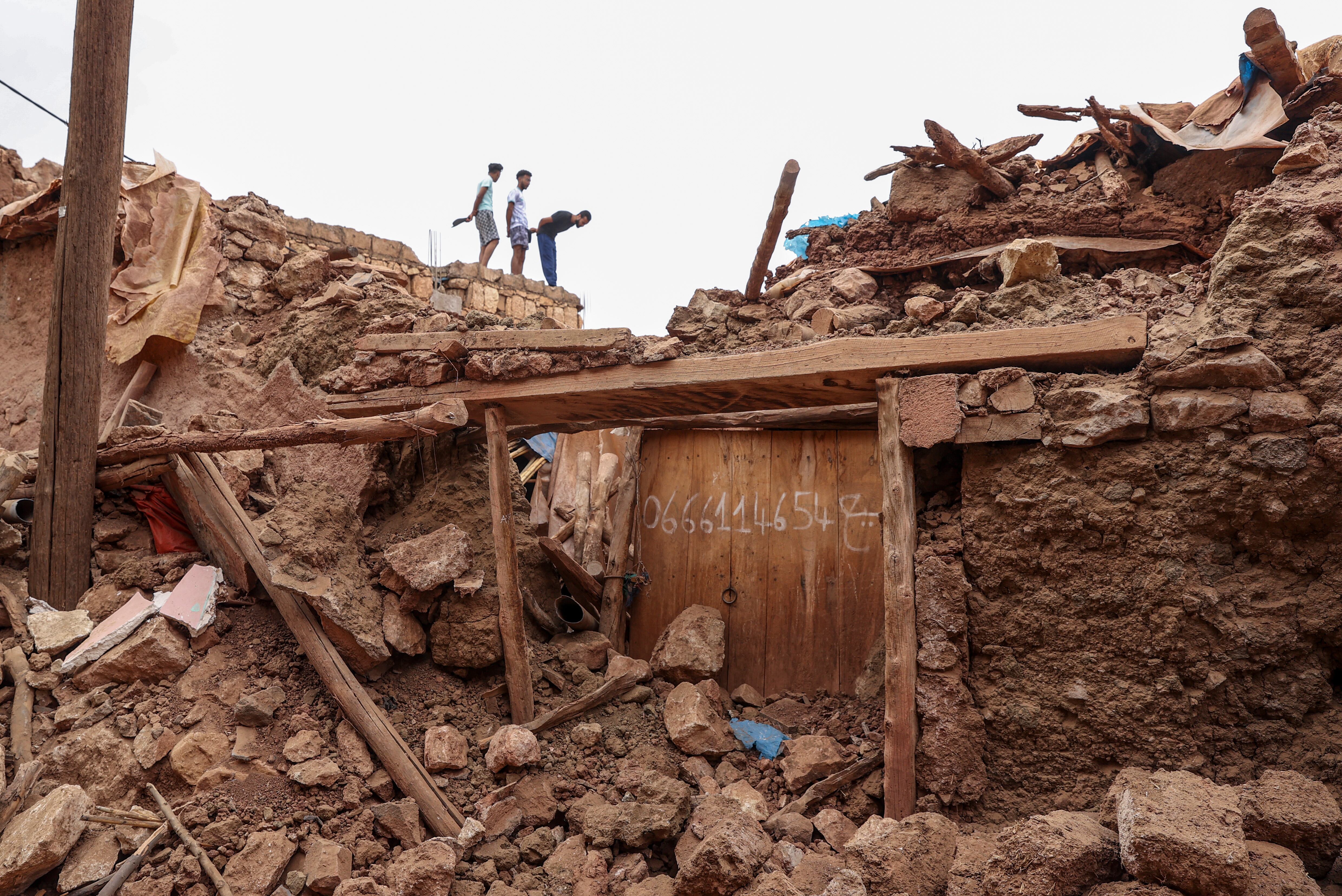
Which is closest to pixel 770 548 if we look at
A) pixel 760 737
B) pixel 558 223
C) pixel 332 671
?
pixel 760 737

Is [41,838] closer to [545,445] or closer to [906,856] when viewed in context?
[906,856]

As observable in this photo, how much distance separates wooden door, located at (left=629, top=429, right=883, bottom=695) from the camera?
4730mm

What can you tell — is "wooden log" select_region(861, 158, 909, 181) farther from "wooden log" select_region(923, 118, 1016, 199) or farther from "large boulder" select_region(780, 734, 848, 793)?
"large boulder" select_region(780, 734, 848, 793)

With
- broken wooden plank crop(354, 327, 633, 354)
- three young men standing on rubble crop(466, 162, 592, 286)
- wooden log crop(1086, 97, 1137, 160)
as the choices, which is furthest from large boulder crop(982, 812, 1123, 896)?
three young men standing on rubble crop(466, 162, 592, 286)

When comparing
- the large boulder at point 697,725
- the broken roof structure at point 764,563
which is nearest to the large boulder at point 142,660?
the broken roof structure at point 764,563

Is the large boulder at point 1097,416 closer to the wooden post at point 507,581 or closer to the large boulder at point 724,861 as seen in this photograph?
the large boulder at point 724,861

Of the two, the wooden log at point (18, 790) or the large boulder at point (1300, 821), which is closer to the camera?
the large boulder at point (1300, 821)

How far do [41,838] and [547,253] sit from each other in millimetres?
7820

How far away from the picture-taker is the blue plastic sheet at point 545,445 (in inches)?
279

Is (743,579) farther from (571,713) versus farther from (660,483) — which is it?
(571,713)

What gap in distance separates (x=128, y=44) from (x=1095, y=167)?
5593 mm

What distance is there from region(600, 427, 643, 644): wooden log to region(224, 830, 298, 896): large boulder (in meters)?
2.14

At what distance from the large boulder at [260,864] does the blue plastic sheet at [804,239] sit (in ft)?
15.9

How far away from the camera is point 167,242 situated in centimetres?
568
